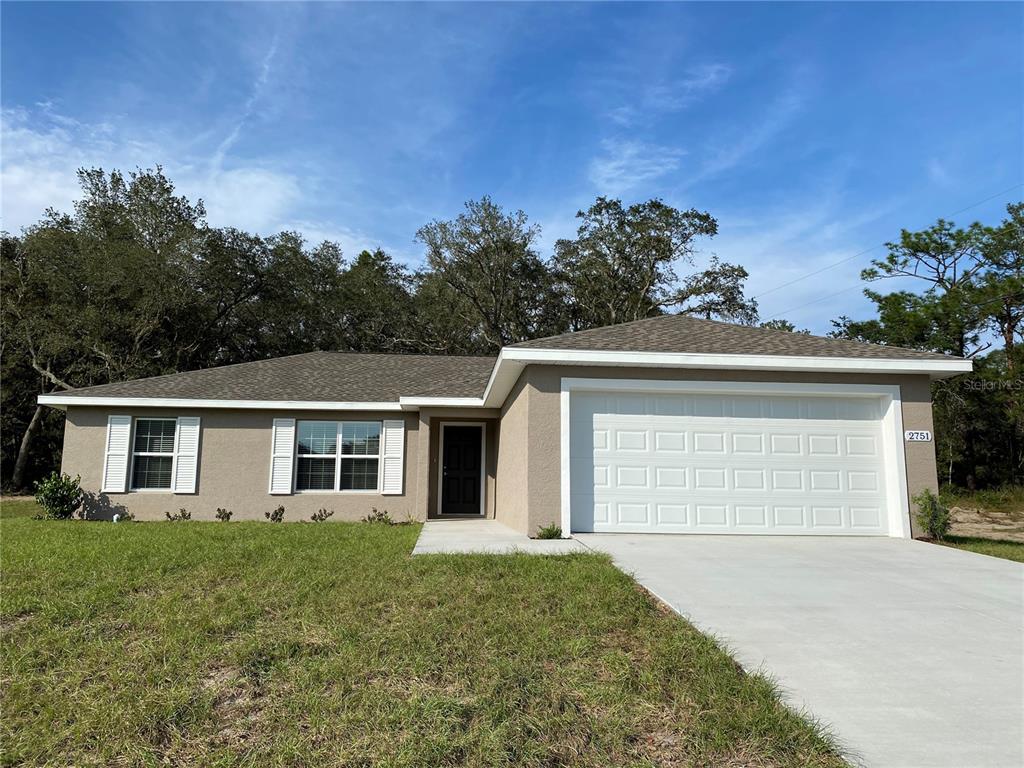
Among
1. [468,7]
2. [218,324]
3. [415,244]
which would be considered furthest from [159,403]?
[415,244]

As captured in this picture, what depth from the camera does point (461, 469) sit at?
14500 mm

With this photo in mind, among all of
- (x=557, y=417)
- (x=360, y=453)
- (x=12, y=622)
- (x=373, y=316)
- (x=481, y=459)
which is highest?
(x=373, y=316)

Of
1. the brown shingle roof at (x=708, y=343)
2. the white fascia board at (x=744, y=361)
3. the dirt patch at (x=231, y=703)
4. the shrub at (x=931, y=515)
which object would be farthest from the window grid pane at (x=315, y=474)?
the shrub at (x=931, y=515)

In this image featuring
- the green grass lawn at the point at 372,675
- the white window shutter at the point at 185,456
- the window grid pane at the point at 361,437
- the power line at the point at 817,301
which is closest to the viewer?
the green grass lawn at the point at 372,675

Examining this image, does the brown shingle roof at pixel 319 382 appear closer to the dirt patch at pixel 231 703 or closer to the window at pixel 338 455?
the window at pixel 338 455

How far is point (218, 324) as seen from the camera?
27781mm

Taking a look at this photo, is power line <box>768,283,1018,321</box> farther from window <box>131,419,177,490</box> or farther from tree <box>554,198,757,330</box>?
window <box>131,419,177,490</box>

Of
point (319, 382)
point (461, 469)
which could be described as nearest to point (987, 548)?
point (461, 469)

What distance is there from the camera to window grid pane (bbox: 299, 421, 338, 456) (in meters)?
13.4

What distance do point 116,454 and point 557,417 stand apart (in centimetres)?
1019

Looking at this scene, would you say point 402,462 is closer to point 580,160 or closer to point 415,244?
point 580,160

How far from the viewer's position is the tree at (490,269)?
29.2 meters

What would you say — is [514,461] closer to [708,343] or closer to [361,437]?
[708,343]

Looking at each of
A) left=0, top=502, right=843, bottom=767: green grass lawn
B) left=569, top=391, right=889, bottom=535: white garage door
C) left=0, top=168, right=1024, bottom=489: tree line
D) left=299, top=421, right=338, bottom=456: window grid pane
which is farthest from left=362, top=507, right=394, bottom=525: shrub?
left=0, top=168, right=1024, bottom=489: tree line
